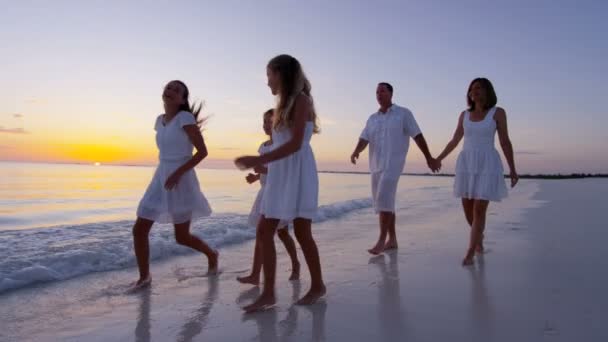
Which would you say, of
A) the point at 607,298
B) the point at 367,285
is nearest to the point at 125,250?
the point at 367,285

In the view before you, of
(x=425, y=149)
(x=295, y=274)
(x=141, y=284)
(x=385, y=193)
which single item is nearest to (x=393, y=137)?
(x=425, y=149)

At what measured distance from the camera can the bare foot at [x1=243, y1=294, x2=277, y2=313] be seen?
3233 mm

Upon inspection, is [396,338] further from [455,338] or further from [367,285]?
[367,285]

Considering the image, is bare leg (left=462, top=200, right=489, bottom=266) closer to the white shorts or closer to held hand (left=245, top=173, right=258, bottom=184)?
the white shorts

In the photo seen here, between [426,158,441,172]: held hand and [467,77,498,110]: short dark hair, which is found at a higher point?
[467,77,498,110]: short dark hair

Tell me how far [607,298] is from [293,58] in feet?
9.86

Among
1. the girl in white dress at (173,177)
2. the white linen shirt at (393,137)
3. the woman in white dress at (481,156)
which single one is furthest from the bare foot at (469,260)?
the girl in white dress at (173,177)

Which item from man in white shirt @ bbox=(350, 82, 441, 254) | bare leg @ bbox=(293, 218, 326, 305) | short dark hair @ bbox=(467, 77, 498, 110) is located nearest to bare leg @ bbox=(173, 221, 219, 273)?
bare leg @ bbox=(293, 218, 326, 305)

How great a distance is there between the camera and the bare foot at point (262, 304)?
3233 millimetres

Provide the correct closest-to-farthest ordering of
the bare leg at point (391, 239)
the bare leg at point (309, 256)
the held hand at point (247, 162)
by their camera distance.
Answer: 1. the held hand at point (247, 162)
2. the bare leg at point (309, 256)
3. the bare leg at point (391, 239)

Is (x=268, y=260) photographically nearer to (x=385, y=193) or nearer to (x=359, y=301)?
(x=359, y=301)

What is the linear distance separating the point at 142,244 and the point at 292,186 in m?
1.68

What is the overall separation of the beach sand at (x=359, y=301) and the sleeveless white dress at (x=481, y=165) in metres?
0.78

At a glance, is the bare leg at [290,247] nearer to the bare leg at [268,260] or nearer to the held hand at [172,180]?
the bare leg at [268,260]
